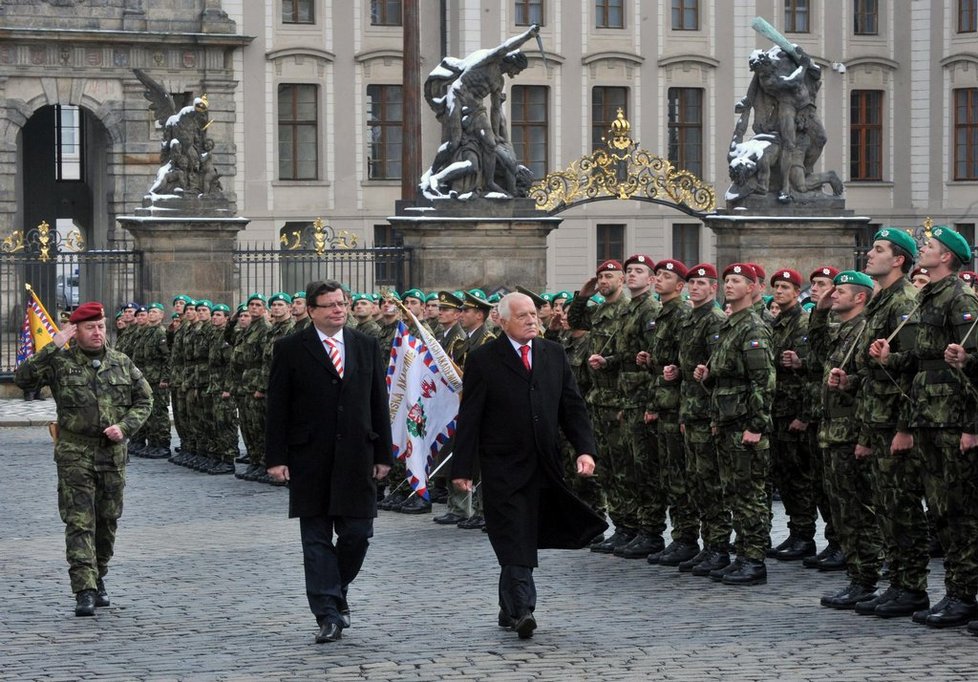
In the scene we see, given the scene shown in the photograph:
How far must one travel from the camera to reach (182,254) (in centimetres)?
2638

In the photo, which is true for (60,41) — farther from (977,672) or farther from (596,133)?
(977,672)

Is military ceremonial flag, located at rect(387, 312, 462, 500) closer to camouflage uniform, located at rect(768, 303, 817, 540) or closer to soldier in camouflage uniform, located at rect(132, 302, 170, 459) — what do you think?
camouflage uniform, located at rect(768, 303, 817, 540)

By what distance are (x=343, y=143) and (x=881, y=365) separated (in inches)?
1443

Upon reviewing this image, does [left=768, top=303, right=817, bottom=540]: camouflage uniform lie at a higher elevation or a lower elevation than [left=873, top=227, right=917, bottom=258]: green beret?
lower

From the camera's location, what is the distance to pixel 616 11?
48.2 meters

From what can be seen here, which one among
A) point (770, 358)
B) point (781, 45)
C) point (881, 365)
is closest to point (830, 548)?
point (770, 358)

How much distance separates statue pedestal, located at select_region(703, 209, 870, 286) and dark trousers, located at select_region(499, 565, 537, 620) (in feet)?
49.9

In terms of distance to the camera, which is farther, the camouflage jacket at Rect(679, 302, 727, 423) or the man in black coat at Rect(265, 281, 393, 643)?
the camouflage jacket at Rect(679, 302, 727, 423)

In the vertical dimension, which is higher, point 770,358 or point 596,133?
point 596,133

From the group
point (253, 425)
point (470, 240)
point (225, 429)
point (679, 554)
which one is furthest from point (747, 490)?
point (470, 240)

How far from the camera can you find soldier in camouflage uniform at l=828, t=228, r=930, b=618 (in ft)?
35.4

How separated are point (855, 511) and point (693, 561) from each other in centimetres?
151

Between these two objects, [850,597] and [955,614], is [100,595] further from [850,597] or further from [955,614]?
[955,614]

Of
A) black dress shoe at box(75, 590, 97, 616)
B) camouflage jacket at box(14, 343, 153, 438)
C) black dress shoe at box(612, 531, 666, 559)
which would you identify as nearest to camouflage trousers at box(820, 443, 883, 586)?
black dress shoe at box(612, 531, 666, 559)
